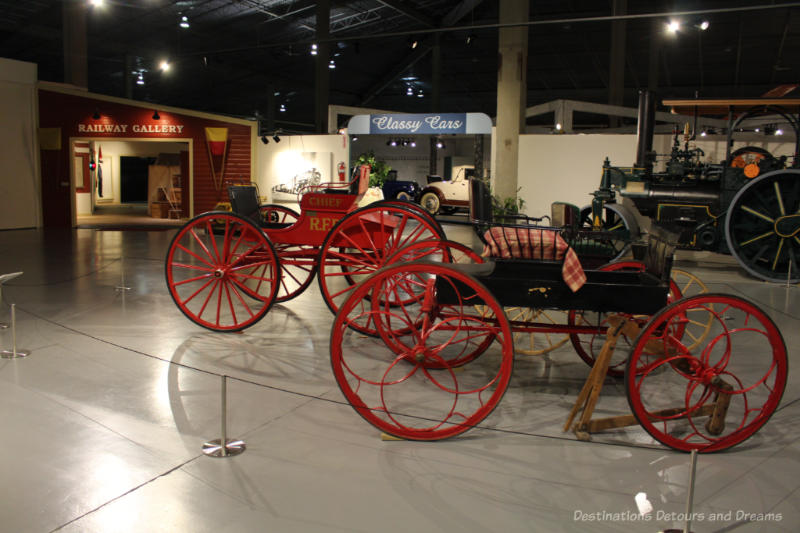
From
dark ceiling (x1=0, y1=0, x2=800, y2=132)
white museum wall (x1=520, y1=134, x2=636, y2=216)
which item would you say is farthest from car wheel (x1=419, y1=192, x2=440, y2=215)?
dark ceiling (x1=0, y1=0, x2=800, y2=132)

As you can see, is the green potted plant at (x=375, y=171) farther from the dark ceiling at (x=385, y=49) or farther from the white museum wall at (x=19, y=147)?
the white museum wall at (x=19, y=147)

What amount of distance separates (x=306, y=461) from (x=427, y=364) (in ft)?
4.67

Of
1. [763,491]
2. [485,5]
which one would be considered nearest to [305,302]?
[763,491]

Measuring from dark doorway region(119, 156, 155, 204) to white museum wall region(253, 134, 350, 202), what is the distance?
10.5 meters

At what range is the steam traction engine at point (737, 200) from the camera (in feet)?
23.5

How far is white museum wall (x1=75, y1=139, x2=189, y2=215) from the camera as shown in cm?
1925

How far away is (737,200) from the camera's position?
7270 mm

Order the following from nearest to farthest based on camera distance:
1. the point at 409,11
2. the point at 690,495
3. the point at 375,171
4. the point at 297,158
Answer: the point at 690,495 < the point at 297,158 < the point at 375,171 < the point at 409,11

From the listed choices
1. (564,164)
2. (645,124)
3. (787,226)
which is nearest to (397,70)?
(564,164)

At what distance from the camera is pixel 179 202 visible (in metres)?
16.8

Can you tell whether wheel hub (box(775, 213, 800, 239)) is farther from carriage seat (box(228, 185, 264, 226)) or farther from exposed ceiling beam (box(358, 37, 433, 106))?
exposed ceiling beam (box(358, 37, 433, 106))

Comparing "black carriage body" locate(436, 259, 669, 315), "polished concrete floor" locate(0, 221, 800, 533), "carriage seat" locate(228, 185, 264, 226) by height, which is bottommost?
"polished concrete floor" locate(0, 221, 800, 533)

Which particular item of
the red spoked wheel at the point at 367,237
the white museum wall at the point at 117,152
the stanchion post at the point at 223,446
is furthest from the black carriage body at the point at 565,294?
the white museum wall at the point at 117,152

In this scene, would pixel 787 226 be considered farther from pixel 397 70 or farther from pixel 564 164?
pixel 397 70
